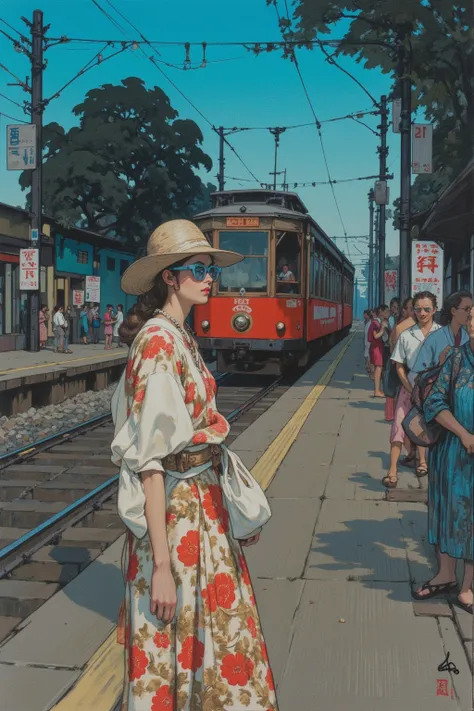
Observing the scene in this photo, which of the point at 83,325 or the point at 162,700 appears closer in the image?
the point at 162,700

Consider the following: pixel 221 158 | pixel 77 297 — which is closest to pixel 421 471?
pixel 77 297

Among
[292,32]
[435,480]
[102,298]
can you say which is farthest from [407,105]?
[102,298]

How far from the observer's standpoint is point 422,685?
3498 mm

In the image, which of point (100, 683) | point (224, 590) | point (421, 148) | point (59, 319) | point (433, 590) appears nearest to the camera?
point (224, 590)

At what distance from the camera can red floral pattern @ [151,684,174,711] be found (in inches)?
96.8

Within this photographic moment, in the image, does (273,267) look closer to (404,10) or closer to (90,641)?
(404,10)

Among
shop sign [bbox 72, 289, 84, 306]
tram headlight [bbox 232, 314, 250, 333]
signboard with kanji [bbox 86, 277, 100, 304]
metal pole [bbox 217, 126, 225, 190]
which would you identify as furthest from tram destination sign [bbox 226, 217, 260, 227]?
metal pole [bbox 217, 126, 225, 190]

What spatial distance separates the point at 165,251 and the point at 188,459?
66 centimetres

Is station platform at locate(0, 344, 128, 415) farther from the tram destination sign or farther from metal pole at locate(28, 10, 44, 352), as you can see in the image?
the tram destination sign

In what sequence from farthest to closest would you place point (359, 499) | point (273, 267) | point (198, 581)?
point (273, 267), point (359, 499), point (198, 581)

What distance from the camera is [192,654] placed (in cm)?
248

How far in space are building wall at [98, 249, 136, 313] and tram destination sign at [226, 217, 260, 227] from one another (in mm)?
22195

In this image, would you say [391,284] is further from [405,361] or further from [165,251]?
[165,251]

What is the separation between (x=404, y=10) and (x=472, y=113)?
2792 mm
